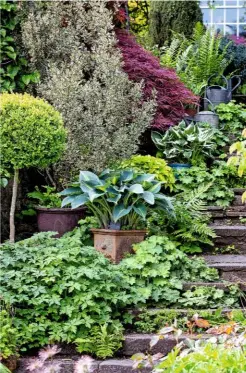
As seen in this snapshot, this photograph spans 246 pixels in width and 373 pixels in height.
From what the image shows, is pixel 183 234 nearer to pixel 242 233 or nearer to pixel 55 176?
pixel 242 233

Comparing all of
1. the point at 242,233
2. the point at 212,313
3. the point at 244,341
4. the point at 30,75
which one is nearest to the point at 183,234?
the point at 242,233

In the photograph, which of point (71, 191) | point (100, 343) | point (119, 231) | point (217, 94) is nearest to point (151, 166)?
point (71, 191)

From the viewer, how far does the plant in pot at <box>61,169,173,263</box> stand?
545cm

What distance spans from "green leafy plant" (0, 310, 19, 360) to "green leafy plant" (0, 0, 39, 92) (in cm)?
315

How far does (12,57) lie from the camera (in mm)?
6957

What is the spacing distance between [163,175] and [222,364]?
4107 millimetres

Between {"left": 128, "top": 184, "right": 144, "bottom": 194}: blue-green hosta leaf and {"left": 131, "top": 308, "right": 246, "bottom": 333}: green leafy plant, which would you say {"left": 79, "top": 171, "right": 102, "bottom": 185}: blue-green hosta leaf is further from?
{"left": 131, "top": 308, "right": 246, "bottom": 333}: green leafy plant

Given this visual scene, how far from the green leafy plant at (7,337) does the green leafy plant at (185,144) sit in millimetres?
3486

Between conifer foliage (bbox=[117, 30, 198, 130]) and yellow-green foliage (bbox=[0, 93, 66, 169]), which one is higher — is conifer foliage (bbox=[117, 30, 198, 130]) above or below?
above

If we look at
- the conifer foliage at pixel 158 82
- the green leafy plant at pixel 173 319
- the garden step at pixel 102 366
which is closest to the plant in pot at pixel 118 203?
the green leafy plant at pixel 173 319

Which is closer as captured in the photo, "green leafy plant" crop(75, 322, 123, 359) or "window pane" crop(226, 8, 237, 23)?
"green leafy plant" crop(75, 322, 123, 359)

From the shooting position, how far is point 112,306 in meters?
4.79

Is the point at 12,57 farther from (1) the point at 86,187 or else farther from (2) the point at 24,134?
(1) the point at 86,187

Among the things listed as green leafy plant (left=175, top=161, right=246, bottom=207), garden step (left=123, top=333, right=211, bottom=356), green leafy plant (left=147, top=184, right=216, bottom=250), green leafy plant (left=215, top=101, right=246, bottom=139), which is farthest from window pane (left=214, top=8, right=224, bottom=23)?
garden step (left=123, top=333, right=211, bottom=356)
